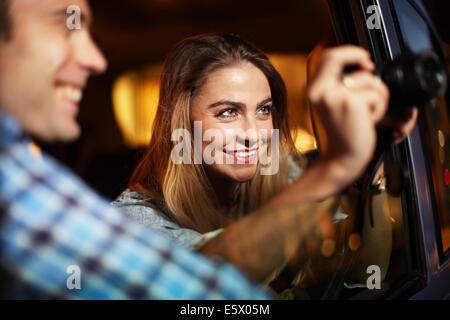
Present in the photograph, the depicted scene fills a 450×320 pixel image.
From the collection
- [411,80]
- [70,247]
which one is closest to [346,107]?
[411,80]

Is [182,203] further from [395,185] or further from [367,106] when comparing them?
[367,106]

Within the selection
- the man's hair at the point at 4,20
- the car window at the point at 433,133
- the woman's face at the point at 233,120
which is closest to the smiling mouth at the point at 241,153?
the woman's face at the point at 233,120

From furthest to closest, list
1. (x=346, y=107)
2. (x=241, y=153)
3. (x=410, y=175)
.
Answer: (x=241, y=153) < (x=410, y=175) < (x=346, y=107)

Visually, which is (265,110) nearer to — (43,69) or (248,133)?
(248,133)

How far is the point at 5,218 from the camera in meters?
0.52

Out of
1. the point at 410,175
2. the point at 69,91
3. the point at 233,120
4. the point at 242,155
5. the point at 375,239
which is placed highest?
the point at 69,91

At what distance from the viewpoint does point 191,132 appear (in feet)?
4.17

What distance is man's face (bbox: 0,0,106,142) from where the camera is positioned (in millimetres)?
559

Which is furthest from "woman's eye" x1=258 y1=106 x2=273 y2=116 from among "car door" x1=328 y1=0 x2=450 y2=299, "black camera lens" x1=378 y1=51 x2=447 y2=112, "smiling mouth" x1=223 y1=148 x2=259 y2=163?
"black camera lens" x1=378 y1=51 x2=447 y2=112

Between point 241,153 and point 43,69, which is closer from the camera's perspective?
point 43,69

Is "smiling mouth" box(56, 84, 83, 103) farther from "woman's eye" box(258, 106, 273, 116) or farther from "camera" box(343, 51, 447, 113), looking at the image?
"woman's eye" box(258, 106, 273, 116)

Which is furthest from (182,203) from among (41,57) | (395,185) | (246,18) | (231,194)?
(246,18)

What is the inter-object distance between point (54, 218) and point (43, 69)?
0.21 metres

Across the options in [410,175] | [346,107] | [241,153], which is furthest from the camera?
[241,153]
